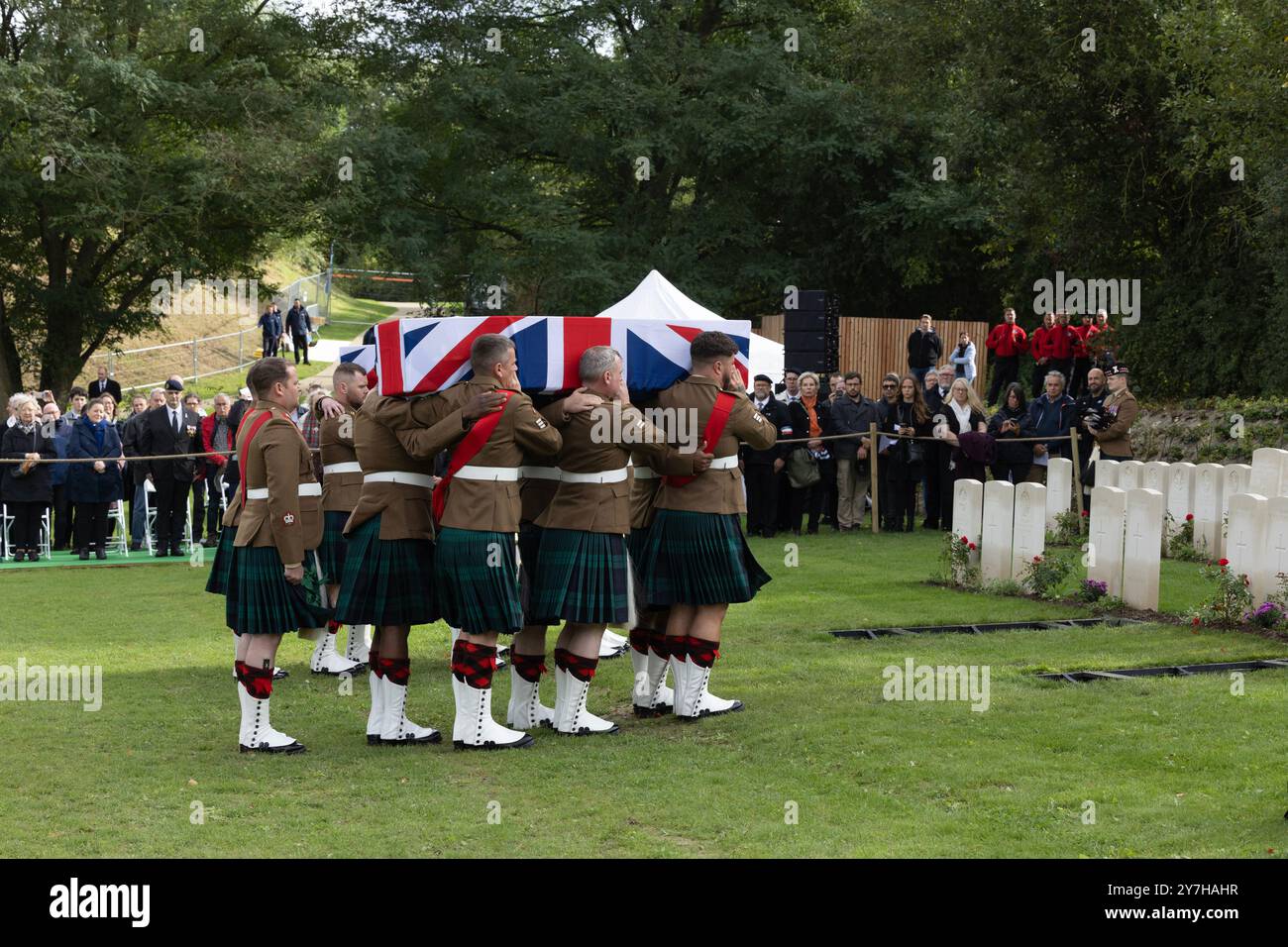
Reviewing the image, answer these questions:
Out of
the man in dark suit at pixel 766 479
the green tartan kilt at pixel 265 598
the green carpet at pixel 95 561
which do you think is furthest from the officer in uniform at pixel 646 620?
the green carpet at pixel 95 561

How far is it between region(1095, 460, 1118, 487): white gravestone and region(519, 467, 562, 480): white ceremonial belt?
856 cm

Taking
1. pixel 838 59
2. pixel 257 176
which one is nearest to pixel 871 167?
pixel 838 59

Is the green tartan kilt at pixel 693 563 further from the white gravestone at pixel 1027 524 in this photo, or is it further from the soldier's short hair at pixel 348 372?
the white gravestone at pixel 1027 524

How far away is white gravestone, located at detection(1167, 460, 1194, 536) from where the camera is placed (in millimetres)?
15062

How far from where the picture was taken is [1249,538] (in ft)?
34.7

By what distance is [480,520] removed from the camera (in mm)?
7270

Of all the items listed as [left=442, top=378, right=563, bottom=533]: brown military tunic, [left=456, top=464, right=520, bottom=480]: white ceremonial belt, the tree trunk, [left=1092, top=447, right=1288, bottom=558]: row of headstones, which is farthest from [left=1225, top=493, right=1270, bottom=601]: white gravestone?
the tree trunk

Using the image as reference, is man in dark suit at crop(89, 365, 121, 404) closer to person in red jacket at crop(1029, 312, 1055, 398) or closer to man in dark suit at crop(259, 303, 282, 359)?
man in dark suit at crop(259, 303, 282, 359)

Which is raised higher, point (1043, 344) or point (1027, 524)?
point (1043, 344)

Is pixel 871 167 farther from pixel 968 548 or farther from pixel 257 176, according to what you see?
pixel 968 548

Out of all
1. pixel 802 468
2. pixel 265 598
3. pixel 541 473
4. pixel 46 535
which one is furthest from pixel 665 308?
pixel 265 598

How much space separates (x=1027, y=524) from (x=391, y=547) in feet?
21.2

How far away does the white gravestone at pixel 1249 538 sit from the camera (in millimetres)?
10414

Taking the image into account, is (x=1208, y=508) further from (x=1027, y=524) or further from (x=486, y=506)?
(x=486, y=506)
